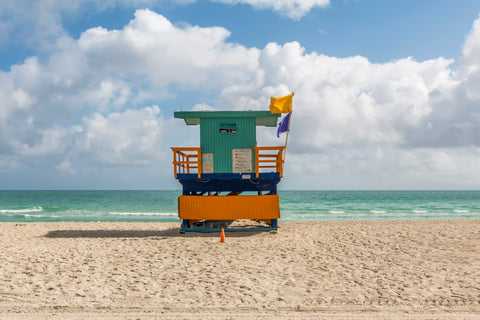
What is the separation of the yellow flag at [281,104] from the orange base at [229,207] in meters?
3.90

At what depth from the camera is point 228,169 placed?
15305 mm

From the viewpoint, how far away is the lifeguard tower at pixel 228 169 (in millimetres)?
15047

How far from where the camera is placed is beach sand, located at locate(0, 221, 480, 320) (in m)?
6.42

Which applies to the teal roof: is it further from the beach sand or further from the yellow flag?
the beach sand

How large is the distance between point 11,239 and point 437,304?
1596cm

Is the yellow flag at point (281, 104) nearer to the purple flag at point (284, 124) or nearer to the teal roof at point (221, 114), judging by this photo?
the purple flag at point (284, 124)

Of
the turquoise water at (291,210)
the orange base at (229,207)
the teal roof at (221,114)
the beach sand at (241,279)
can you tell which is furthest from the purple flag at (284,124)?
the turquoise water at (291,210)

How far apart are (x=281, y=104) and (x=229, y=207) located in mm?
5182

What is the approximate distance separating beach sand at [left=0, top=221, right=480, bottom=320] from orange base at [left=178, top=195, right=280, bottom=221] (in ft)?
5.90

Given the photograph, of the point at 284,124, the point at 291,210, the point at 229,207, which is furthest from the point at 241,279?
the point at 291,210

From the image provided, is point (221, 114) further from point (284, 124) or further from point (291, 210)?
point (291, 210)

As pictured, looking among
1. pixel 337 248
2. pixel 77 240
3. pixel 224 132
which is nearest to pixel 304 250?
pixel 337 248

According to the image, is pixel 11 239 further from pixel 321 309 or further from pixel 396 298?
pixel 396 298

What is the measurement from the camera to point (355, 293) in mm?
7266
